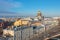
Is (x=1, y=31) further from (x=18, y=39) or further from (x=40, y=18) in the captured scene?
(x=40, y=18)

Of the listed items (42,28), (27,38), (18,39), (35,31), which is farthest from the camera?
(42,28)

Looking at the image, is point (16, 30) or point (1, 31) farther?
point (1, 31)

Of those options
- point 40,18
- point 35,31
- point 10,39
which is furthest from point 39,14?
point 10,39

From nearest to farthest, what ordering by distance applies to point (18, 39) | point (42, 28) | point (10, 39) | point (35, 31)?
point (10, 39)
point (18, 39)
point (35, 31)
point (42, 28)

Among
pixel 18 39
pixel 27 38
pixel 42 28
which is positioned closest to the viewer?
pixel 18 39

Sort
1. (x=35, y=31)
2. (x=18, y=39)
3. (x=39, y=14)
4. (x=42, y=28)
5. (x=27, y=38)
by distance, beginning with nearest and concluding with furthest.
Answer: (x=18, y=39) → (x=27, y=38) → (x=35, y=31) → (x=42, y=28) → (x=39, y=14)

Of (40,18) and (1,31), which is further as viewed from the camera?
(40,18)

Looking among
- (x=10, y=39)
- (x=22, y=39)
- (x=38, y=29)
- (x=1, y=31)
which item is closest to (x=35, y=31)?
(x=38, y=29)

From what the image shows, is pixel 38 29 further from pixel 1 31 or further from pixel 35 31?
pixel 1 31
